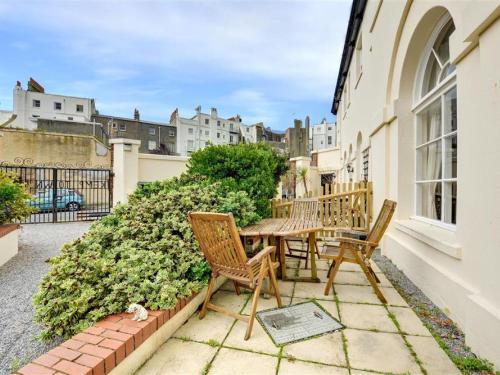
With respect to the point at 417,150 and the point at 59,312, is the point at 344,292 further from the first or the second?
the point at 59,312

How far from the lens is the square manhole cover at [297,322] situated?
2.11 meters

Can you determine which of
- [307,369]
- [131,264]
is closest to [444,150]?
[307,369]

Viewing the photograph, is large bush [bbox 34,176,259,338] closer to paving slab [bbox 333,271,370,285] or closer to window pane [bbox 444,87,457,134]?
paving slab [bbox 333,271,370,285]

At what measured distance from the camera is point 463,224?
2.25 meters

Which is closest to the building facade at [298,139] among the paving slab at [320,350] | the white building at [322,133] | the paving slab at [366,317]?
the white building at [322,133]

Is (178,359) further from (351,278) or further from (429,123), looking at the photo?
(429,123)

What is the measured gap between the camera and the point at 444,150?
2.96m

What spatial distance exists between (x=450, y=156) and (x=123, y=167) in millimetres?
8921

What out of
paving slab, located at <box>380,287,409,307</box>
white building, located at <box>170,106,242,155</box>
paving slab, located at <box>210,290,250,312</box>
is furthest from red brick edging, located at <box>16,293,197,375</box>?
white building, located at <box>170,106,242,155</box>

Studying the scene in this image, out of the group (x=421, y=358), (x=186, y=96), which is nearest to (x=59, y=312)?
(x=421, y=358)

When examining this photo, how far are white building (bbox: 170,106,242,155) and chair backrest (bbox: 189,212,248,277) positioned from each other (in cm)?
3499

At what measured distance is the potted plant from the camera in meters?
4.18

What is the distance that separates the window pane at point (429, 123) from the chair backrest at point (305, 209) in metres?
1.79

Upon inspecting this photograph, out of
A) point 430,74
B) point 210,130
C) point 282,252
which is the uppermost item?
point 210,130
